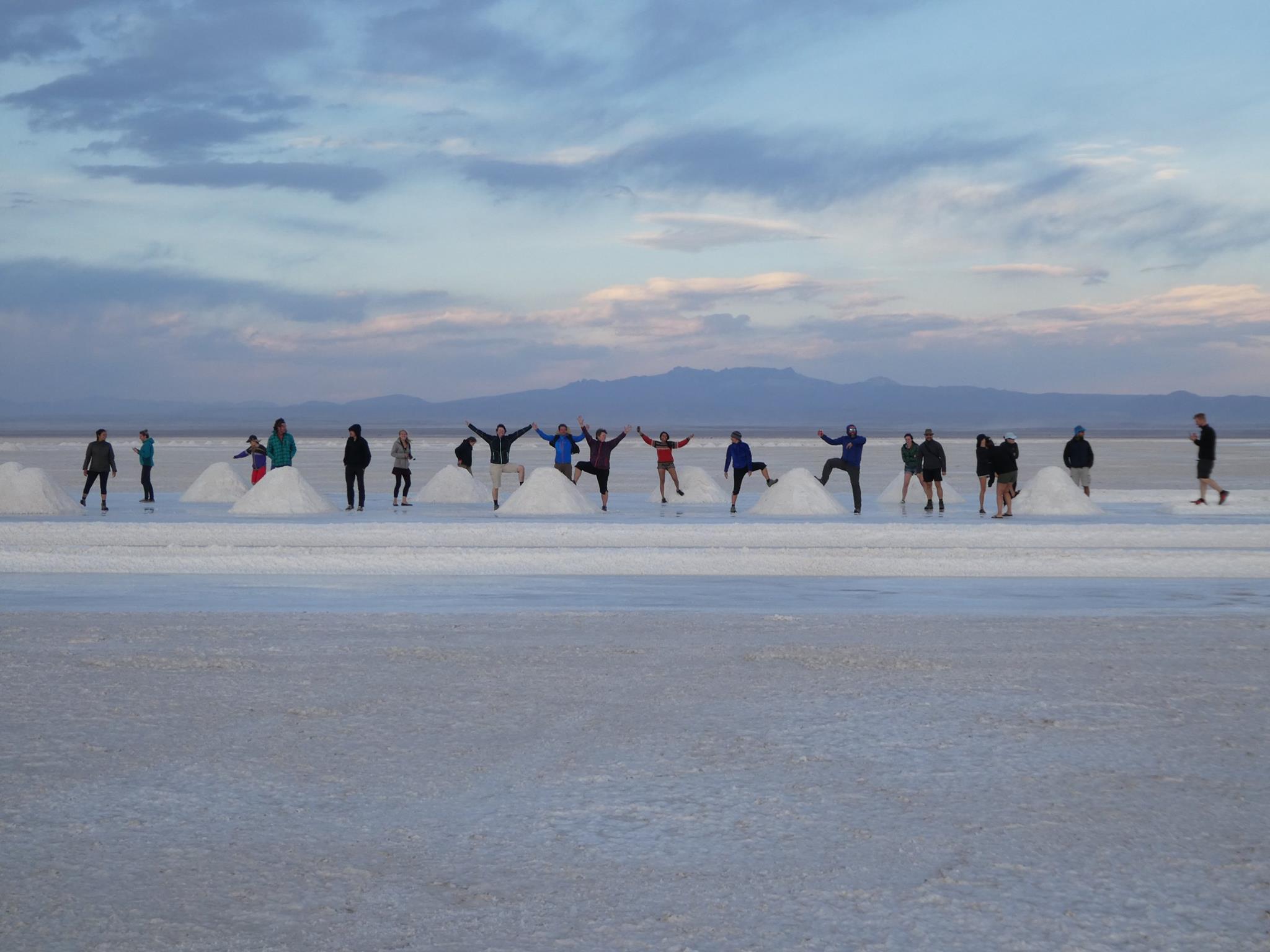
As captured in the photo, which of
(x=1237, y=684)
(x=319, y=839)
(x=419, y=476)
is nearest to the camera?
(x=319, y=839)

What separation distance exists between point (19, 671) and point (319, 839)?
13.9 feet

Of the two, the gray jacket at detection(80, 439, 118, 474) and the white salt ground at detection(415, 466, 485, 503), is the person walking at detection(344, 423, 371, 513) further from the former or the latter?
the gray jacket at detection(80, 439, 118, 474)

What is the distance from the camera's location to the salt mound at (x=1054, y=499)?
21.7 metres

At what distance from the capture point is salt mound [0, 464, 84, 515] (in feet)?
72.6

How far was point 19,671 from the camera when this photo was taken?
8.16 meters

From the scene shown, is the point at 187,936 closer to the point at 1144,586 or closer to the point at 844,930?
the point at 844,930

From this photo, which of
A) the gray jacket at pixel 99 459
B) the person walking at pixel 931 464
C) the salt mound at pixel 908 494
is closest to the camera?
the person walking at pixel 931 464

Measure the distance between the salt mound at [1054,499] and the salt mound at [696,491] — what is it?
18.4 feet

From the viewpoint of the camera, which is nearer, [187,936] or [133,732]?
[187,936]

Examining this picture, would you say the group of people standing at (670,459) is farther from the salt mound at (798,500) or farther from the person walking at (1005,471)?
the salt mound at (798,500)

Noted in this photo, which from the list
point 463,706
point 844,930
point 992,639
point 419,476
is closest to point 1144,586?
point 992,639

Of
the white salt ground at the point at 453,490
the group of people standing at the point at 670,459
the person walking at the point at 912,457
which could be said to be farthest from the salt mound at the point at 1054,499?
the white salt ground at the point at 453,490

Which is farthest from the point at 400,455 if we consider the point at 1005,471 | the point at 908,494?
the point at 1005,471

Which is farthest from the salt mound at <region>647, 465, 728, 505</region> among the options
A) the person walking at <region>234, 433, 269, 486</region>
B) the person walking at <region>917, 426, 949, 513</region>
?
the person walking at <region>234, 433, 269, 486</region>
